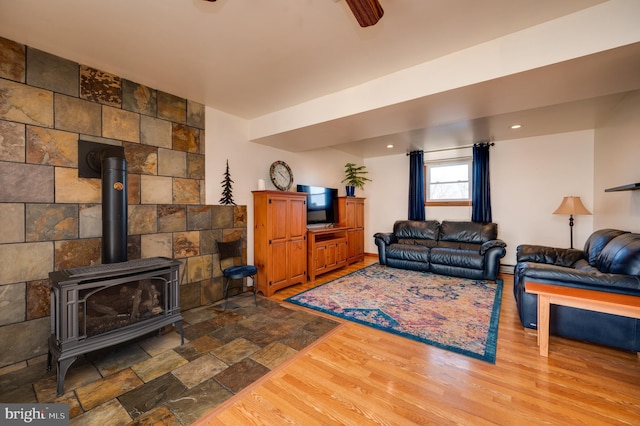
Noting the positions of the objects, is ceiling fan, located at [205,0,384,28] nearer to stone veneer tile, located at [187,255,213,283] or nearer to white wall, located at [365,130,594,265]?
stone veneer tile, located at [187,255,213,283]

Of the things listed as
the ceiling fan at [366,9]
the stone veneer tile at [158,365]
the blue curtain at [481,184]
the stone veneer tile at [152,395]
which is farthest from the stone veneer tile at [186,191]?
the blue curtain at [481,184]

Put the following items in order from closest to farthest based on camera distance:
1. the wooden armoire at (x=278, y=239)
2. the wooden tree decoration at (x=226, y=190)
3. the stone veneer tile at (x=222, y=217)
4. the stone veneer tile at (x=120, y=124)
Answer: the stone veneer tile at (x=120, y=124)
the stone veneer tile at (x=222, y=217)
the wooden tree decoration at (x=226, y=190)
the wooden armoire at (x=278, y=239)

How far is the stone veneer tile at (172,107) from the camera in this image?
2993mm

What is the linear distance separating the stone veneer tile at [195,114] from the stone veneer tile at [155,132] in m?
0.27

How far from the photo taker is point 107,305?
2113 millimetres

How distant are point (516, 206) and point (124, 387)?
6262 millimetres

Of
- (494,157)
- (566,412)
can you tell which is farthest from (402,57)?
(494,157)

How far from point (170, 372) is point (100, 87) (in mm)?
2720

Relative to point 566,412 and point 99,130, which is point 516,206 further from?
point 99,130

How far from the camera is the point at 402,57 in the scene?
2.31 m

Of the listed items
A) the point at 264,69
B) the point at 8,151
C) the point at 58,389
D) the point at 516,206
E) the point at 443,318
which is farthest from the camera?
the point at 516,206

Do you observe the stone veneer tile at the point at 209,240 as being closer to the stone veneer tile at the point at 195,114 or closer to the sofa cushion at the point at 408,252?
the stone veneer tile at the point at 195,114

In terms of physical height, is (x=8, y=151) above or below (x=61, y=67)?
below

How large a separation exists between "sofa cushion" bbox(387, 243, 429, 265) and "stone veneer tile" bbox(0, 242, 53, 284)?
4.79 m
